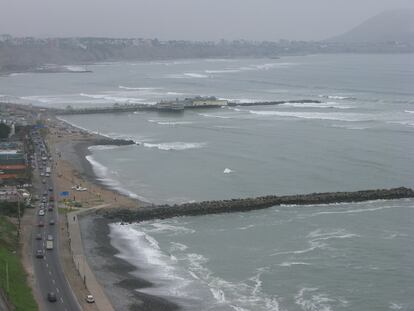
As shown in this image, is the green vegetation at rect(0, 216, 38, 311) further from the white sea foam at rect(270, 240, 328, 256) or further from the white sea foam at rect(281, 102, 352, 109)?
the white sea foam at rect(281, 102, 352, 109)

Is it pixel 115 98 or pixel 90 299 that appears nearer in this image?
pixel 90 299

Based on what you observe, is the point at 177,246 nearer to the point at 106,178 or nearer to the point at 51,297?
the point at 51,297

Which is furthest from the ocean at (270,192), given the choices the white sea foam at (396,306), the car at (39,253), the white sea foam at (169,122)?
the car at (39,253)

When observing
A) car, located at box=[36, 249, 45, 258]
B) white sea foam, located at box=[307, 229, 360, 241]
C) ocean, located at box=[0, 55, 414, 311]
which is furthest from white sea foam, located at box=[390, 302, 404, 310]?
car, located at box=[36, 249, 45, 258]

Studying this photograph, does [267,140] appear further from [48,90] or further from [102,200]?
[48,90]

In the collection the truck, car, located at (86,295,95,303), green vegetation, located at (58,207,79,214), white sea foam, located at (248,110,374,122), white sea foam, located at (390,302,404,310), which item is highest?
white sea foam, located at (248,110,374,122)

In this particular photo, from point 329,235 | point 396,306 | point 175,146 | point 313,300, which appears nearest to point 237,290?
point 313,300
